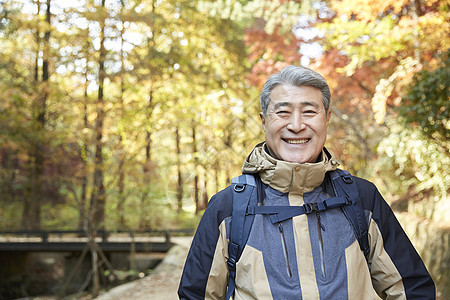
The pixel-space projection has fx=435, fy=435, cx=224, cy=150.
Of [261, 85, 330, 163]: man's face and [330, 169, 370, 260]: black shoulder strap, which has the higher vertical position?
[261, 85, 330, 163]: man's face

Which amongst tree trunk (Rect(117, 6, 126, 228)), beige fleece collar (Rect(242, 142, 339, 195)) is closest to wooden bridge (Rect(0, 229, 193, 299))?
tree trunk (Rect(117, 6, 126, 228))

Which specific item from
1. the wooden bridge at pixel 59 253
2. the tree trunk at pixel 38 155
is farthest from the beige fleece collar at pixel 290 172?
the wooden bridge at pixel 59 253

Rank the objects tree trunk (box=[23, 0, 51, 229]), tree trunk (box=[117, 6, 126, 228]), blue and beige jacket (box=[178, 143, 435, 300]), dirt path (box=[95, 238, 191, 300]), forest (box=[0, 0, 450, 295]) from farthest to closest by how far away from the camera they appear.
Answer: tree trunk (box=[23, 0, 51, 229]) → tree trunk (box=[117, 6, 126, 228]) → dirt path (box=[95, 238, 191, 300]) → forest (box=[0, 0, 450, 295]) → blue and beige jacket (box=[178, 143, 435, 300])

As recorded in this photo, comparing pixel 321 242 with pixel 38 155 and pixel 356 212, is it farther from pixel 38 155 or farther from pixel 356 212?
pixel 38 155

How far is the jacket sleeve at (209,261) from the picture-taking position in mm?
1579

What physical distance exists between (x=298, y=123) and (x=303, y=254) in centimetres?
49

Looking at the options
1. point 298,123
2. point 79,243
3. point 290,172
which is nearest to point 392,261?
point 290,172

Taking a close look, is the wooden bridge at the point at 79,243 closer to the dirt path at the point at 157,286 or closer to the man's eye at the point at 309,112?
the dirt path at the point at 157,286

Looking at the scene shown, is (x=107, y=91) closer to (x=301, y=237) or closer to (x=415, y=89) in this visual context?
(x=415, y=89)

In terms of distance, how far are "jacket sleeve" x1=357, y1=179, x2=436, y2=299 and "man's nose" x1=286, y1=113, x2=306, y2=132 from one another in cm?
35

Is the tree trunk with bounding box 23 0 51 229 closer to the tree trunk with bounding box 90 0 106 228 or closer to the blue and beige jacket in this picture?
the tree trunk with bounding box 90 0 106 228

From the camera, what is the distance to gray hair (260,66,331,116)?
166cm

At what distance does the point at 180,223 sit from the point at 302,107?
52.0 feet

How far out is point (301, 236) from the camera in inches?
61.3
